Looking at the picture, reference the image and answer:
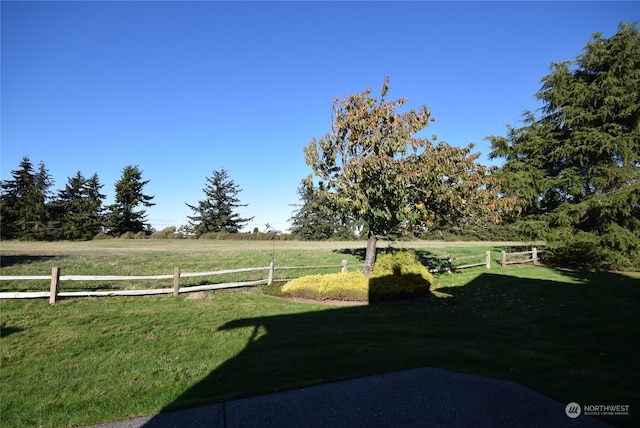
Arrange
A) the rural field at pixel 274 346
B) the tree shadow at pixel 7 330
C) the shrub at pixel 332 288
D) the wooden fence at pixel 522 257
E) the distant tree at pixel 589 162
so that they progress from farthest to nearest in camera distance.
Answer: the wooden fence at pixel 522 257 → the distant tree at pixel 589 162 → the shrub at pixel 332 288 → the tree shadow at pixel 7 330 → the rural field at pixel 274 346

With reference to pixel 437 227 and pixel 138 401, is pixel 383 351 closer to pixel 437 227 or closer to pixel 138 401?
pixel 138 401

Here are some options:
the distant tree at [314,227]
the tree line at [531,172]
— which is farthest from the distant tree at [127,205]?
the tree line at [531,172]

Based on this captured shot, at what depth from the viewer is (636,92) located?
64.7 ft

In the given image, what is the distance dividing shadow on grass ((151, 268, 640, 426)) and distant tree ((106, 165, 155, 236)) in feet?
155

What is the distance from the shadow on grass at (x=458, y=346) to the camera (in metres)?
4.80

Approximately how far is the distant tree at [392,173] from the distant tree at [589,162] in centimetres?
988

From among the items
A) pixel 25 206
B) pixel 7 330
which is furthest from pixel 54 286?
pixel 25 206

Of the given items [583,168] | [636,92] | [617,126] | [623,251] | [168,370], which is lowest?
[168,370]

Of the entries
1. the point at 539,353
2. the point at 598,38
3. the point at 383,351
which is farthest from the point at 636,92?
the point at 383,351

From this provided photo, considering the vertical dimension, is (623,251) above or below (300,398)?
above

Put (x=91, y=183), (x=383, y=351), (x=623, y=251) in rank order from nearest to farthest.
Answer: (x=383, y=351), (x=623, y=251), (x=91, y=183)

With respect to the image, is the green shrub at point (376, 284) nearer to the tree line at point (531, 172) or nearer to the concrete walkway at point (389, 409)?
the tree line at point (531, 172)

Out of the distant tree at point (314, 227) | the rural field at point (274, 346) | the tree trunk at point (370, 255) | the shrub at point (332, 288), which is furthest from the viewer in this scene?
the distant tree at point (314, 227)

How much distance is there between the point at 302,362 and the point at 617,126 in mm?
24227
